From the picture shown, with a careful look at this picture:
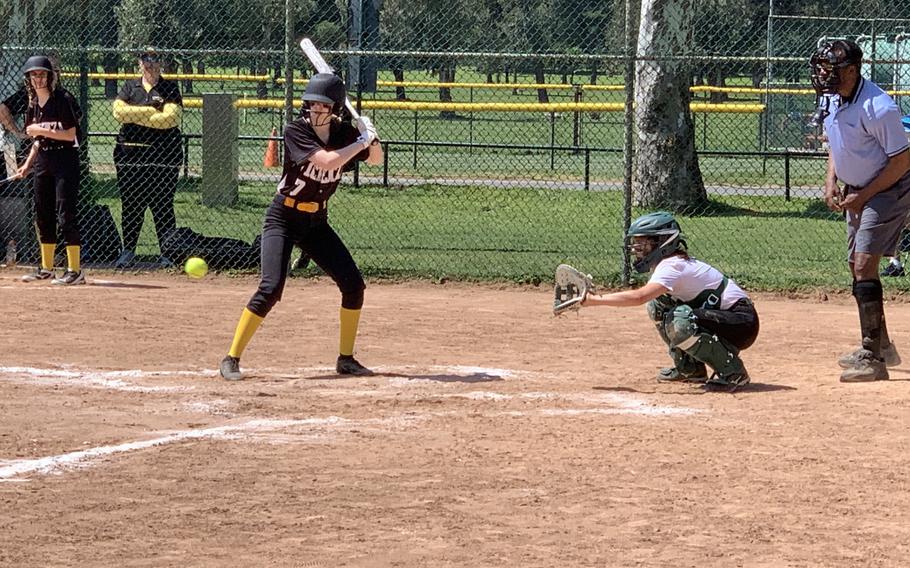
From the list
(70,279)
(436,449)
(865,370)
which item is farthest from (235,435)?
(70,279)

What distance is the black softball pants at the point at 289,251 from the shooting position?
27.9ft

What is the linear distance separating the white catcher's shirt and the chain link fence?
2.74 metres

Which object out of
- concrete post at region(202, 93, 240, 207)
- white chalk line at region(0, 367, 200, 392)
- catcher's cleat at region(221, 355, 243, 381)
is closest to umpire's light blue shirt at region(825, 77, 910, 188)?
catcher's cleat at region(221, 355, 243, 381)

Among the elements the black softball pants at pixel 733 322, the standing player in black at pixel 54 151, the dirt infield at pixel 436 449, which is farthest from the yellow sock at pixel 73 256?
the black softball pants at pixel 733 322

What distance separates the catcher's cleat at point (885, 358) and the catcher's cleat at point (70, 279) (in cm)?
675

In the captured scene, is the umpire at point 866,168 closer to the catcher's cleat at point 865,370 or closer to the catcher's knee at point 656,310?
the catcher's cleat at point 865,370

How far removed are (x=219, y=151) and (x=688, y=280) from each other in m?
11.3

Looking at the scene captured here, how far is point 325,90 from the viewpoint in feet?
27.0

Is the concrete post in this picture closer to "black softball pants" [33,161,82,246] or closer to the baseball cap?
the baseball cap

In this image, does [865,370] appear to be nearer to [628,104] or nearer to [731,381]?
[731,381]

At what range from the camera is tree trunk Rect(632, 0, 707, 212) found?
17703mm

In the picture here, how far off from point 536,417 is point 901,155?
8.75 feet

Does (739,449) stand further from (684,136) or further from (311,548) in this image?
(684,136)

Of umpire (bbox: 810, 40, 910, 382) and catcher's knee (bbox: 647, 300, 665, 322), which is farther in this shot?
umpire (bbox: 810, 40, 910, 382)
